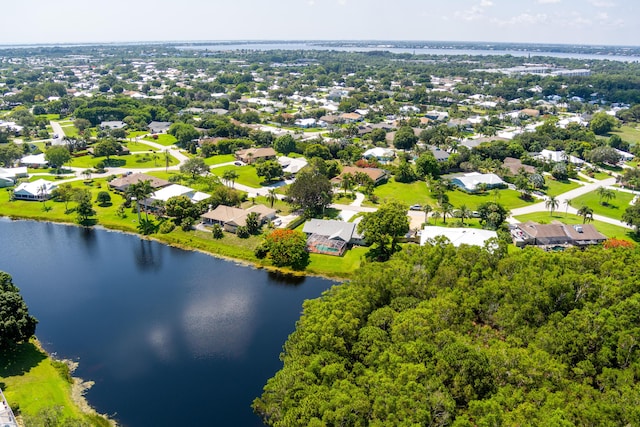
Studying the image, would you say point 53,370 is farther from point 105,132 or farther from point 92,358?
point 105,132

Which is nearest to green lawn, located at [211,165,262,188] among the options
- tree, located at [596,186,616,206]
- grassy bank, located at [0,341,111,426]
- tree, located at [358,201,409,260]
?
tree, located at [358,201,409,260]

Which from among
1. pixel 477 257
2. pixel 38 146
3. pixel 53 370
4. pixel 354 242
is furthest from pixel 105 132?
pixel 477 257

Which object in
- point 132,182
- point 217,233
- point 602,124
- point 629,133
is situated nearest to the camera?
point 217,233

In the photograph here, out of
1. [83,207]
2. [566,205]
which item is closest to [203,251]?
[83,207]

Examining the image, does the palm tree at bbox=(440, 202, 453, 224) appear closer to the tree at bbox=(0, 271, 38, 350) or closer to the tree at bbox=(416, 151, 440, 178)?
the tree at bbox=(416, 151, 440, 178)

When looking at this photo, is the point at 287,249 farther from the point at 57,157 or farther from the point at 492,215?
the point at 57,157

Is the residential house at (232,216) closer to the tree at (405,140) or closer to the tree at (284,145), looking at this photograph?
the tree at (284,145)
